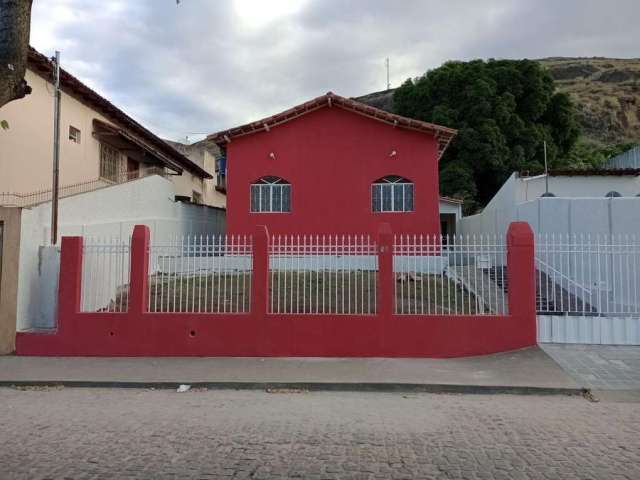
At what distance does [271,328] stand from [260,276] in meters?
0.86

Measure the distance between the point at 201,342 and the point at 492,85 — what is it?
2615 cm

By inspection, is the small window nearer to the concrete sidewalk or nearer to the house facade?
the house facade

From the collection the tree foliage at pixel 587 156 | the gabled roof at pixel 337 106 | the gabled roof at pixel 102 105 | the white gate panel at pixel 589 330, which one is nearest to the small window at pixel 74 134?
the gabled roof at pixel 102 105

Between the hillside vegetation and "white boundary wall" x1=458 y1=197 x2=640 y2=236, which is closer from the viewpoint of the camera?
"white boundary wall" x1=458 y1=197 x2=640 y2=236

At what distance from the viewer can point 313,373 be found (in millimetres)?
7109

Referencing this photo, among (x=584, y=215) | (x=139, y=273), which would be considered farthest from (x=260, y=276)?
(x=584, y=215)

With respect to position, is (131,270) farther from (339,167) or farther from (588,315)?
(339,167)

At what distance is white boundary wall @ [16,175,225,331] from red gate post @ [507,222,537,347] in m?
7.72

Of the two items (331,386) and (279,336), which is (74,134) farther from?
(331,386)

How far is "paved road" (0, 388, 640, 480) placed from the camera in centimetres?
401

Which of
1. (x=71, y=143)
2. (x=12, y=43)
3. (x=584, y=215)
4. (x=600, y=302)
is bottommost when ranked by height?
(x=600, y=302)

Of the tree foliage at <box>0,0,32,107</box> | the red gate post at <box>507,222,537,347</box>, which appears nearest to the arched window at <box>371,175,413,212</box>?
the red gate post at <box>507,222,537,347</box>

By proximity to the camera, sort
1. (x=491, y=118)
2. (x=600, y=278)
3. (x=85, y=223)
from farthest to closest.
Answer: (x=491, y=118) < (x=85, y=223) < (x=600, y=278)

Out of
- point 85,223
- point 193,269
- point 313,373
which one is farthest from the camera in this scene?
point 85,223
